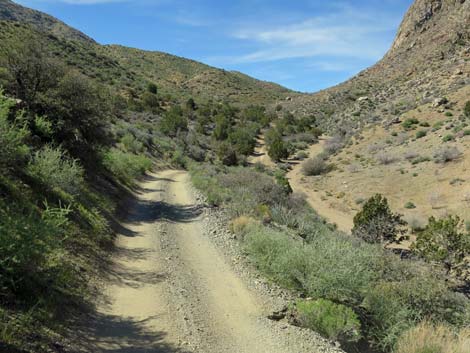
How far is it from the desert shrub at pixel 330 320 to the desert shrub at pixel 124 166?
14470 millimetres

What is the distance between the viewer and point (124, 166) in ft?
78.1

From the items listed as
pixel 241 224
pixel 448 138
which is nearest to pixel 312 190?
pixel 448 138

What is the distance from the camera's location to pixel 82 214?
1144 centimetres

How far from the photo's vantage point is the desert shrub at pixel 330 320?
764cm

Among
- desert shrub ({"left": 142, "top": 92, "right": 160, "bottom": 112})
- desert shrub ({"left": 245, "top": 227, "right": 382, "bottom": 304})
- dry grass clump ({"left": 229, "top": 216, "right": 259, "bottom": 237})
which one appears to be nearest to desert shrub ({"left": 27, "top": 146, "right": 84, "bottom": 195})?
dry grass clump ({"left": 229, "top": 216, "right": 259, "bottom": 237})

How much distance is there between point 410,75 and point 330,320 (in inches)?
2688

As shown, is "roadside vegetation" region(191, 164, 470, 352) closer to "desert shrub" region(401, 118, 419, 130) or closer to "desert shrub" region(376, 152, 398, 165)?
"desert shrub" region(376, 152, 398, 165)

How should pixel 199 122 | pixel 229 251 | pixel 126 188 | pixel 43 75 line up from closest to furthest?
pixel 229 251, pixel 43 75, pixel 126 188, pixel 199 122

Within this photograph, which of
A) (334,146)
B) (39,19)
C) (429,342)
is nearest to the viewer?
(429,342)

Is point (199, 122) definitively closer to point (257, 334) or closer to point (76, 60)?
point (76, 60)

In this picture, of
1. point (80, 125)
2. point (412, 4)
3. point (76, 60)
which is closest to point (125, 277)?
point (80, 125)

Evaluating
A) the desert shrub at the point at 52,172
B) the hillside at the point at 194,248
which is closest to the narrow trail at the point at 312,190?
the hillside at the point at 194,248

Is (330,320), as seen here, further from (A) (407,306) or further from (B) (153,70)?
(B) (153,70)

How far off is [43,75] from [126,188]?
7120mm
